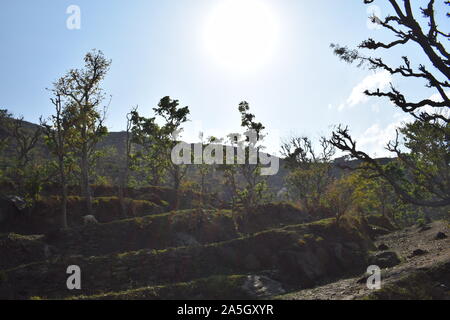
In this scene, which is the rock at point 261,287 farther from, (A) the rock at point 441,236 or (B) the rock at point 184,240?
(A) the rock at point 441,236

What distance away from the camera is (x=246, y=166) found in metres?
32.0

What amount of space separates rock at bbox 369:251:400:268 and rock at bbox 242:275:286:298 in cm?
665

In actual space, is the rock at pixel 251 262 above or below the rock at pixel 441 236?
below

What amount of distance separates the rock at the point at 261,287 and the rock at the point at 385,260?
21.8 ft

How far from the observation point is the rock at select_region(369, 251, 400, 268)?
20.1 m

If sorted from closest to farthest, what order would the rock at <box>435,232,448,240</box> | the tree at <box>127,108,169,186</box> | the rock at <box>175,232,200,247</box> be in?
the rock at <box>175,232,200,247</box>, the rock at <box>435,232,448,240</box>, the tree at <box>127,108,169,186</box>

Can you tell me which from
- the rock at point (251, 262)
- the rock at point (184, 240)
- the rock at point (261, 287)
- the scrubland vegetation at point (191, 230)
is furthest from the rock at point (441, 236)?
the rock at point (184, 240)

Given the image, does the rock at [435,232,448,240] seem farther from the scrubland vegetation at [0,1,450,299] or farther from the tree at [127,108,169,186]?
the tree at [127,108,169,186]

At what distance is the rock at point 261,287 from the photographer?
54.9 ft

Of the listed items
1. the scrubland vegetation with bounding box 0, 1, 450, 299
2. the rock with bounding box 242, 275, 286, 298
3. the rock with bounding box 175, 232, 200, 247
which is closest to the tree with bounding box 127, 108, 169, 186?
the scrubland vegetation with bounding box 0, 1, 450, 299

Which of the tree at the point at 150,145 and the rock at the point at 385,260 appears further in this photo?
the tree at the point at 150,145
